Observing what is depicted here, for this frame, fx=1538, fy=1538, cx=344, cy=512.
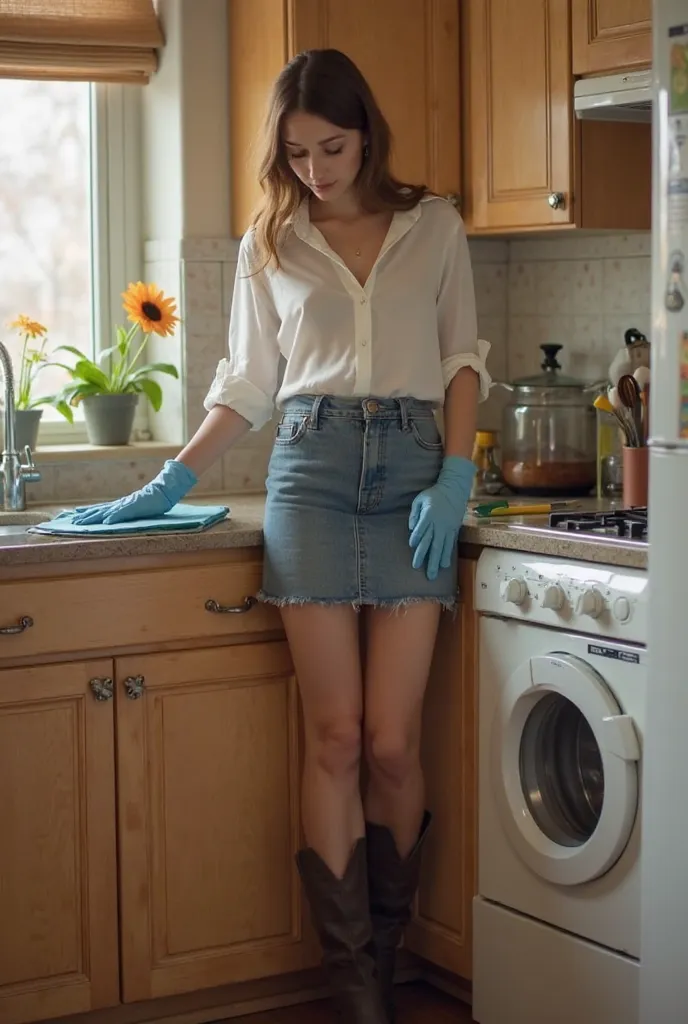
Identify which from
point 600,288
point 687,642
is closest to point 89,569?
point 687,642

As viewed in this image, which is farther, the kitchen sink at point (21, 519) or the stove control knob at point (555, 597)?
the kitchen sink at point (21, 519)

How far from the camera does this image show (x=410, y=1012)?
113 inches

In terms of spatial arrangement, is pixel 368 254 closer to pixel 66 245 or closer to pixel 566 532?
pixel 566 532

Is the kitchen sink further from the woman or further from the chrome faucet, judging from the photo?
the woman

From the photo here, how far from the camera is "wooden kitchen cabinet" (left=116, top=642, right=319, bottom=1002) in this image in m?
2.67

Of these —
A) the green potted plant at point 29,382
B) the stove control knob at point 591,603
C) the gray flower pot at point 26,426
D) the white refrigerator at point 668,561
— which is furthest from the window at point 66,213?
the white refrigerator at point 668,561

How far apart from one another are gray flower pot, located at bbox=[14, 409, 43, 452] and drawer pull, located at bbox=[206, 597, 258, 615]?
28.3 inches

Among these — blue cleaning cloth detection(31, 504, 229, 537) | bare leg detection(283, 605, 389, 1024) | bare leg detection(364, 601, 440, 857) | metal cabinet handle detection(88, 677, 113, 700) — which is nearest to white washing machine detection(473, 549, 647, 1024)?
bare leg detection(364, 601, 440, 857)

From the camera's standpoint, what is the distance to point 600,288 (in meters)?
3.32

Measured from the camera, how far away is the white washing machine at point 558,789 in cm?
238

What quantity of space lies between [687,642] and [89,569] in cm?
101

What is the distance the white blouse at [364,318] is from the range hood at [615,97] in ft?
1.09

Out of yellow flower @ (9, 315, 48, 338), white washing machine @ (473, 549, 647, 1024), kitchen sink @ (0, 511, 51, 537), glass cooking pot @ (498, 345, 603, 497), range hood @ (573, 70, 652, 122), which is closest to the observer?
white washing machine @ (473, 549, 647, 1024)

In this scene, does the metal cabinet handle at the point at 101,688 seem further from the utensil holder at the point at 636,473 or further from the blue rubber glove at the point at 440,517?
the utensil holder at the point at 636,473
